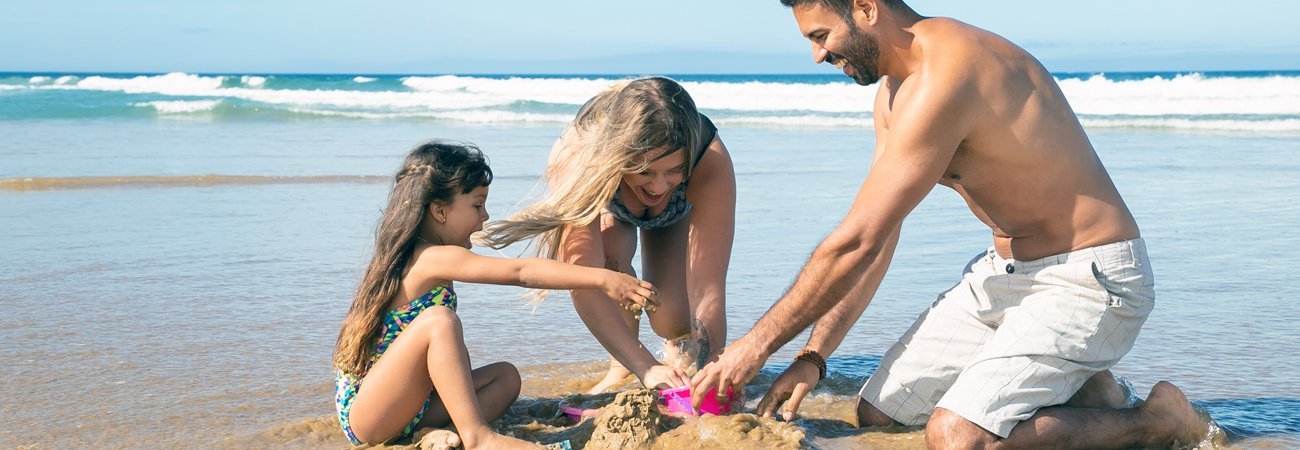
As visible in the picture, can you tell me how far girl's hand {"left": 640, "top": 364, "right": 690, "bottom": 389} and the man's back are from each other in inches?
40.8

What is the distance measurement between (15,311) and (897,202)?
4.32 metres

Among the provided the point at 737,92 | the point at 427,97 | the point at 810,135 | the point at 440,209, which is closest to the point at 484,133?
the point at 810,135

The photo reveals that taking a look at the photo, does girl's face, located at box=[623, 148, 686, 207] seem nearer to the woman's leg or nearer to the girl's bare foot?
the woman's leg

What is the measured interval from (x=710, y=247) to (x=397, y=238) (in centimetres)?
133

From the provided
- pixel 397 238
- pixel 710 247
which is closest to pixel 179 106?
pixel 710 247

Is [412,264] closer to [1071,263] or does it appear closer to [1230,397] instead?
[1071,263]

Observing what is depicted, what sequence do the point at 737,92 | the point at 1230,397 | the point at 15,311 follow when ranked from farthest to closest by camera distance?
the point at 737,92 → the point at 15,311 → the point at 1230,397

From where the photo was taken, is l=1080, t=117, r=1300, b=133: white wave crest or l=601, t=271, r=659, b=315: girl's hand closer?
l=601, t=271, r=659, b=315: girl's hand

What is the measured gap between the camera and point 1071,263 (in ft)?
11.3

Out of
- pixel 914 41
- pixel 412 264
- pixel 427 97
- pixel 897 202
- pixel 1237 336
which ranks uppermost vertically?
pixel 914 41

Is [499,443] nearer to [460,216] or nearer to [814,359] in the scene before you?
[460,216]

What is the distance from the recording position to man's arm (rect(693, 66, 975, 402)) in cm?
316

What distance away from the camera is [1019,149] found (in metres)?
3.31

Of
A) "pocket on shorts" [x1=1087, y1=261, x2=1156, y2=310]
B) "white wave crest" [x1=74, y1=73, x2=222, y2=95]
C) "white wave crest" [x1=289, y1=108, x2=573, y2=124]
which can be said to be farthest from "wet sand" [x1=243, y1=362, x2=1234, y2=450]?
"white wave crest" [x1=74, y1=73, x2=222, y2=95]
